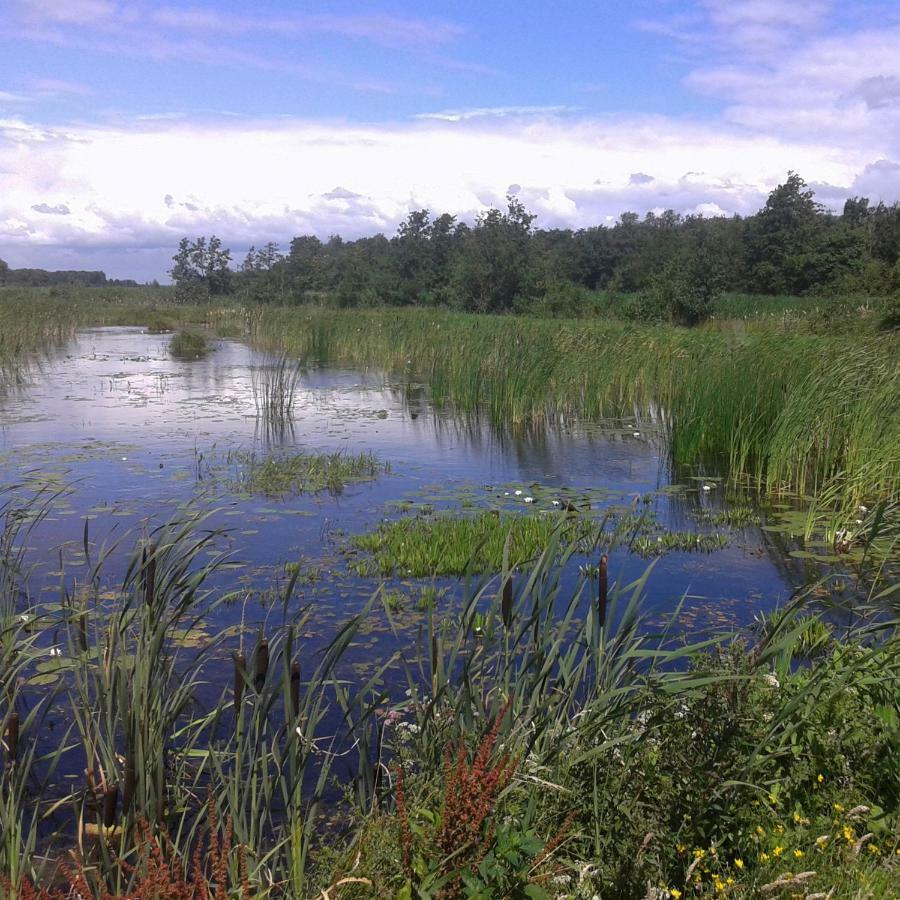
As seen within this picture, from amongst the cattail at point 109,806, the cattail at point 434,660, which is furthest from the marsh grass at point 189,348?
the cattail at point 109,806

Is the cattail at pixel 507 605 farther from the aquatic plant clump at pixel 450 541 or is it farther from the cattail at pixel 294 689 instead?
the aquatic plant clump at pixel 450 541

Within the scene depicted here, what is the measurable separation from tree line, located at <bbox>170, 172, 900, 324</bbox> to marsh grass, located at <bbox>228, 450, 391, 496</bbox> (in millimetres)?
13589

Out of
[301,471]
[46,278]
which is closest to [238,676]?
[301,471]

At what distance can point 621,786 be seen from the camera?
8.87 ft

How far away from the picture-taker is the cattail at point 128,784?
259 centimetres

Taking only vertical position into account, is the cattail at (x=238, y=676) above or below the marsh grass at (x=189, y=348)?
below

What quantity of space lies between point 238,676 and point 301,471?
20.0 feet

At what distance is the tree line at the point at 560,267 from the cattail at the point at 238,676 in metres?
18.3

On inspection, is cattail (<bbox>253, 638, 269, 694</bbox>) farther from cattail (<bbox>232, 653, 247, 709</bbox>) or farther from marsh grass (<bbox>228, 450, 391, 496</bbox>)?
marsh grass (<bbox>228, 450, 391, 496</bbox>)

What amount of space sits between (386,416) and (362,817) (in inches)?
390

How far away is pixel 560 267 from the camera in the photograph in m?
39.0

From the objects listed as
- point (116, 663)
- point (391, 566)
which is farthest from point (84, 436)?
point (116, 663)

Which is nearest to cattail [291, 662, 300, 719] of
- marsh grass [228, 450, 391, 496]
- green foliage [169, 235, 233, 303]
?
marsh grass [228, 450, 391, 496]

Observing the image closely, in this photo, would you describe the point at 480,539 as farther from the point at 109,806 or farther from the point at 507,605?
the point at 109,806
